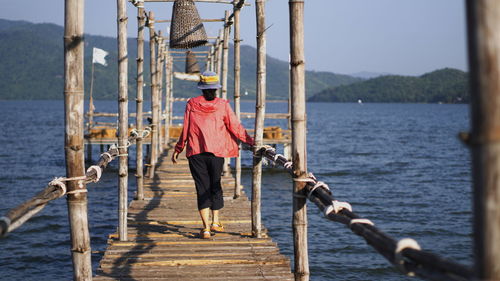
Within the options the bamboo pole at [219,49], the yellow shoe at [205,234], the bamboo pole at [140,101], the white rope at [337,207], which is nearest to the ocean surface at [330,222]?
the yellow shoe at [205,234]

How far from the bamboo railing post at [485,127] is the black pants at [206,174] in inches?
174

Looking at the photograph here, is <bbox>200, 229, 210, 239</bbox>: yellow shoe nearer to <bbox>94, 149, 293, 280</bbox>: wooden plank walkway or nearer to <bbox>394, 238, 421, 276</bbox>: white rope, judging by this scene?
<bbox>94, 149, 293, 280</bbox>: wooden plank walkway

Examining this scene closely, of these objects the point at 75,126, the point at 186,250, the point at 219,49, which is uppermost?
the point at 219,49

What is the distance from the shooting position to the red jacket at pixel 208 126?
5.96 m

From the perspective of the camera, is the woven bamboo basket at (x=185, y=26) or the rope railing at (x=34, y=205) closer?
the rope railing at (x=34, y=205)

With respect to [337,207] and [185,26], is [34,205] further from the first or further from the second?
[185,26]

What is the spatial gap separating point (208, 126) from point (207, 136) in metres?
0.10

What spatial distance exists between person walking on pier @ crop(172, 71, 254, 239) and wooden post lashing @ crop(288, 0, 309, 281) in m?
2.01

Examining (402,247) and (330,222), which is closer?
(402,247)

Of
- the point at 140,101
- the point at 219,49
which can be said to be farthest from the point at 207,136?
the point at 219,49

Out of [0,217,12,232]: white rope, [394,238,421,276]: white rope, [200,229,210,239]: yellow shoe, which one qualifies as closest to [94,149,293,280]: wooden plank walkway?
[200,229,210,239]: yellow shoe

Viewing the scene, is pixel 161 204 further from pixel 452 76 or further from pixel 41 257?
pixel 452 76

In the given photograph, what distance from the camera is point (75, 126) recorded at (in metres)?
3.51

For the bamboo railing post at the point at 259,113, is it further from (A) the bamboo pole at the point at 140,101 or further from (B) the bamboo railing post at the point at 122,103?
(A) the bamboo pole at the point at 140,101
